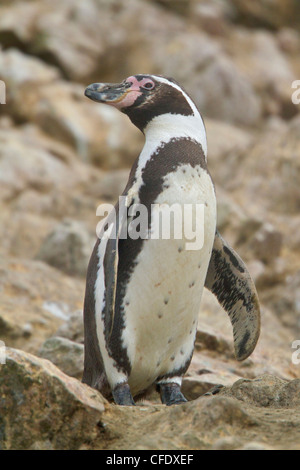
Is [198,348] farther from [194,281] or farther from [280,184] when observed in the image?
[280,184]

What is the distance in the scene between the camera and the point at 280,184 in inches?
313

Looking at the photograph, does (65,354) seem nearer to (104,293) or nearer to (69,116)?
(104,293)

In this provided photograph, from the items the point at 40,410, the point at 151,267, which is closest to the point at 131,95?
the point at 151,267

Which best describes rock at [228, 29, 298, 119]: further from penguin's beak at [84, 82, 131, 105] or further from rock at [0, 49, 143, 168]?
penguin's beak at [84, 82, 131, 105]

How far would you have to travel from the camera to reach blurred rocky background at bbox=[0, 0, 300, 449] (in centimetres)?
237

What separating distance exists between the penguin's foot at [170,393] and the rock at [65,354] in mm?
727

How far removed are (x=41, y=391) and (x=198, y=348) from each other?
211 cm

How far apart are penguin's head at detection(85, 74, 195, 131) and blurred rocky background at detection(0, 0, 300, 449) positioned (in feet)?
4.25

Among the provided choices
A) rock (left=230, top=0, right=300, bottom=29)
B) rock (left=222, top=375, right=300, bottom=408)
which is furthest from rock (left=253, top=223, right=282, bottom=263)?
rock (left=230, top=0, right=300, bottom=29)

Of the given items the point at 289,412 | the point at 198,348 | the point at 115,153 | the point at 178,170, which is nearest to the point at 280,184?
the point at 115,153

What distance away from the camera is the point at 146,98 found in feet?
11.7

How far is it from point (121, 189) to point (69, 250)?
6.06 feet

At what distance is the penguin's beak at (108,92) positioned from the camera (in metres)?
3.55

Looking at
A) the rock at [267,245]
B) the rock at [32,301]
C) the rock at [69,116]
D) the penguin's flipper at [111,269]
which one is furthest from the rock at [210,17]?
the penguin's flipper at [111,269]
